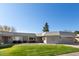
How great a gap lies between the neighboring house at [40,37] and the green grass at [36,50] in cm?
17

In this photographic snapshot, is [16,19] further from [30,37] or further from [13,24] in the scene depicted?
[30,37]

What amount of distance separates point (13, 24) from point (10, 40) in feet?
1.69

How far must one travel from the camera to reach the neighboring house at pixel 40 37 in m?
8.43

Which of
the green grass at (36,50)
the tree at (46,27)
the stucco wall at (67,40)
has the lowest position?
the green grass at (36,50)

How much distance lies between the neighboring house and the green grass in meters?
0.17

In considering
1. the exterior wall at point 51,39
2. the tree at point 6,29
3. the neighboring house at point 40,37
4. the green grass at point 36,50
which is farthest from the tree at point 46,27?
the tree at point 6,29

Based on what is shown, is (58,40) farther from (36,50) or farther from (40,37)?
(36,50)

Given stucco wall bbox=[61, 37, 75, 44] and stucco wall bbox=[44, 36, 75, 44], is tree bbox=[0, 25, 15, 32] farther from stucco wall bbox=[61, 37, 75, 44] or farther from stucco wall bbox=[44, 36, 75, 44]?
Answer: stucco wall bbox=[61, 37, 75, 44]

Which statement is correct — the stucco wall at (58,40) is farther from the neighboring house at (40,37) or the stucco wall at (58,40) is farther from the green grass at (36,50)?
the green grass at (36,50)

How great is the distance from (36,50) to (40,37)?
0.44 meters

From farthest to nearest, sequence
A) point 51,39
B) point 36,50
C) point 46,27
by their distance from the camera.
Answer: point 51,39 → point 36,50 → point 46,27

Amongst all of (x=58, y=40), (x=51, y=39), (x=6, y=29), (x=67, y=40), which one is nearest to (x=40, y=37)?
(x=51, y=39)

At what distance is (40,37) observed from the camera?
8.48 metres

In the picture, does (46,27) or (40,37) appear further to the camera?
(40,37)
